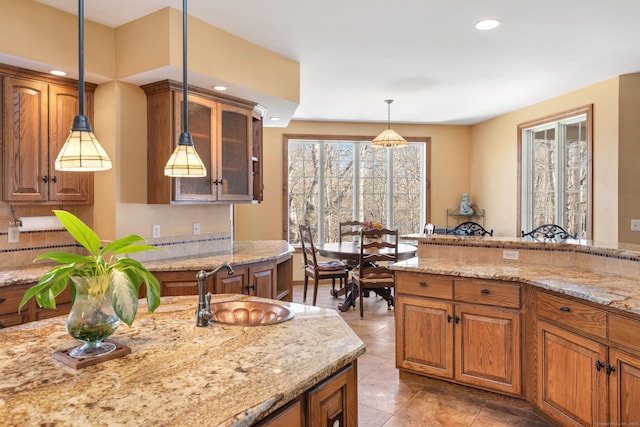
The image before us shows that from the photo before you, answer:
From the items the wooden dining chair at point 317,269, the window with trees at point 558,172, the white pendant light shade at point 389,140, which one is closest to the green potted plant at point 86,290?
the wooden dining chair at point 317,269

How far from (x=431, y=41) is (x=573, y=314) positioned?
2292 millimetres

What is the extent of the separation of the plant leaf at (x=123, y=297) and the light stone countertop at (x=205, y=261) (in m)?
1.75

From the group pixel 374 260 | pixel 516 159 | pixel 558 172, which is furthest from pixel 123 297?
pixel 516 159

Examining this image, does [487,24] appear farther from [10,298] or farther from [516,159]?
[10,298]

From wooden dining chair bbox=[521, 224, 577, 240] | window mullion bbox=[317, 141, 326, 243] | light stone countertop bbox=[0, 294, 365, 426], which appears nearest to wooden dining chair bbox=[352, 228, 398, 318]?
wooden dining chair bbox=[521, 224, 577, 240]

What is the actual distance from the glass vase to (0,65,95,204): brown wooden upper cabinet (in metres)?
2.01

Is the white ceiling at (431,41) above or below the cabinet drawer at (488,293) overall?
above

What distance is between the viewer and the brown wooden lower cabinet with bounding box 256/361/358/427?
48.4 inches

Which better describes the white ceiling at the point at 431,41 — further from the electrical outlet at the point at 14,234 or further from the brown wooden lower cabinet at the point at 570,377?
the brown wooden lower cabinet at the point at 570,377

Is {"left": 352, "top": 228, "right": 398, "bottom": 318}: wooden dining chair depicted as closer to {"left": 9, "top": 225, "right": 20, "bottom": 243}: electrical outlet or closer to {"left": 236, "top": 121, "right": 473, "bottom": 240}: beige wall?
{"left": 236, "top": 121, "right": 473, "bottom": 240}: beige wall

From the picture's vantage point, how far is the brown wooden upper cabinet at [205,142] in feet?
10.7

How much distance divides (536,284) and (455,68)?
2.41 meters

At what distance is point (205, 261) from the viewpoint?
3.35 meters

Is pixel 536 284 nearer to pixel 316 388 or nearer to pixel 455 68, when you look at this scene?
pixel 316 388
